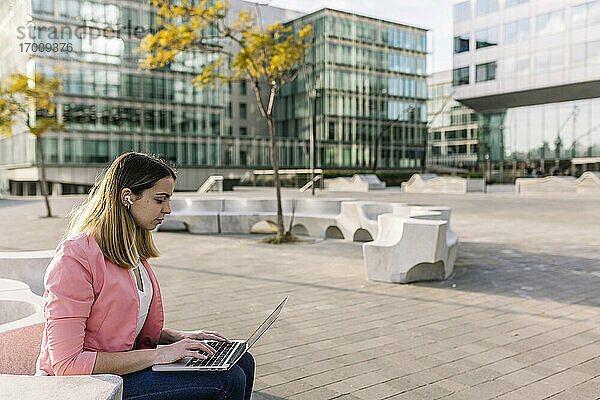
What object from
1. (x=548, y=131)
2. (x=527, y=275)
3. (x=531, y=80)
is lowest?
(x=527, y=275)

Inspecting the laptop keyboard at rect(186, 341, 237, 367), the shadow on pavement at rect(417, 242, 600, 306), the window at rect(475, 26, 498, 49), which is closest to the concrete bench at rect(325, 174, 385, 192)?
the window at rect(475, 26, 498, 49)

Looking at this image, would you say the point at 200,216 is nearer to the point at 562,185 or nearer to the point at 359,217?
the point at 359,217

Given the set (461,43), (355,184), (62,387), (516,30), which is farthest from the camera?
(461,43)

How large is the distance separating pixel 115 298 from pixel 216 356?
50 cm

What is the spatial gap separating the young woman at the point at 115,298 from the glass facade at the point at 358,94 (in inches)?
2520

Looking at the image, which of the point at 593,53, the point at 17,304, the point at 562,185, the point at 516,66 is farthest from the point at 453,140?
the point at 17,304

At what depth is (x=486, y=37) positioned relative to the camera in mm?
55844

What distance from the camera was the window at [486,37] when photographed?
181 feet

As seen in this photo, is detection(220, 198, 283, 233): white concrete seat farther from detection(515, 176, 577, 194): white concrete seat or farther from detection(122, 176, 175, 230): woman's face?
detection(515, 176, 577, 194): white concrete seat

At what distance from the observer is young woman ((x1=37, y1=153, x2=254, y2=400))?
2258 millimetres

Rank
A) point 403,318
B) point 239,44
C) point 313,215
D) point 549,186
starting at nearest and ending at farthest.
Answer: point 403,318
point 239,44
point 313,215
point 549,186

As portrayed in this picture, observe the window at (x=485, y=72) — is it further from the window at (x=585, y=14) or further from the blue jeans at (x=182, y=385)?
the blue jeans at (x=182, y=385)

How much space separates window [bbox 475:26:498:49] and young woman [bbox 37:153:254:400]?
189ft

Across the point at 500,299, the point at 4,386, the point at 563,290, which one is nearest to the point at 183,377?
the point at 4,386
